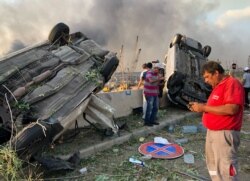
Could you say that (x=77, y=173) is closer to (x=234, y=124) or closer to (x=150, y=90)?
(x=234, y=124)

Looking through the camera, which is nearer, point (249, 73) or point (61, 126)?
point (61, 126)

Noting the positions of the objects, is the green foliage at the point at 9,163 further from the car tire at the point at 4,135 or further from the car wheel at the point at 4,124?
the car tire at the point at 4,135

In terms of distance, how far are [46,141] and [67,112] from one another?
0.72 meters

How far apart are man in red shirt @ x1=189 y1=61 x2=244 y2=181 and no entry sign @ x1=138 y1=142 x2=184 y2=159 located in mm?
2684

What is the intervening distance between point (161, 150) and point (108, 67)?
2.07 meters

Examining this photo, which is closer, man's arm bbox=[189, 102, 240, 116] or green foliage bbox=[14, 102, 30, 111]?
man's arm bbox=[189, 102, 240, 116]

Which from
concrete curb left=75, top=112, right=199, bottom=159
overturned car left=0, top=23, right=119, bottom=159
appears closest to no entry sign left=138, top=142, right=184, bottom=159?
concrete curb left=75, top=112, right=199, bottom=159

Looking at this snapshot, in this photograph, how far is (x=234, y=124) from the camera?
445 cm

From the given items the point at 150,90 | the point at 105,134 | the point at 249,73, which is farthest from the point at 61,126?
the point at 249,73

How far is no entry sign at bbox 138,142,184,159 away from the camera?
7266mm

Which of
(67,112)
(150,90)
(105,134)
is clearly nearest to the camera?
(67,112)

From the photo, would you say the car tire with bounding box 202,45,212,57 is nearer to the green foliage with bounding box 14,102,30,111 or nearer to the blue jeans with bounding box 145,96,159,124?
the blue jeans with bounding box 145,96,159,124

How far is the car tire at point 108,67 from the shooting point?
25.9 feet

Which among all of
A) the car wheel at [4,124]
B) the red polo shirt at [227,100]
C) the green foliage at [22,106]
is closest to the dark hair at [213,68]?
the red polo shirt at [227,100]
